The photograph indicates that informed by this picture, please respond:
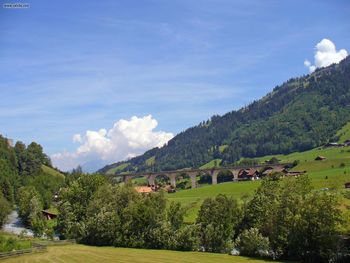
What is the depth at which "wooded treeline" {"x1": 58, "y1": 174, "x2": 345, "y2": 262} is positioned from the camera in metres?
54.2

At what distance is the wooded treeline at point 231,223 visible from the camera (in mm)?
54219

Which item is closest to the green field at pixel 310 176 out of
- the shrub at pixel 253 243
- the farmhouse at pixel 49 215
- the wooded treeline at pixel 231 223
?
the farmhouse at pixel 49 215

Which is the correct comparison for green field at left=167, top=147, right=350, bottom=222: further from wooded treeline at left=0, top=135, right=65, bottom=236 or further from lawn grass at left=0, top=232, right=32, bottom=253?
lawn grass at left=0, top=232, right=32, bottom=253

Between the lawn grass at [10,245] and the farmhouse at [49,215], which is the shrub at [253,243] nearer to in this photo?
the lawn grass at [10,245]

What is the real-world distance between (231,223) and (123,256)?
16.2 meters

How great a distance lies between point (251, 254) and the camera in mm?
59062

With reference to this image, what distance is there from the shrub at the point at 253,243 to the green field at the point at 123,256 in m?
2.97

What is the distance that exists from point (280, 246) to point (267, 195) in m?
9.84

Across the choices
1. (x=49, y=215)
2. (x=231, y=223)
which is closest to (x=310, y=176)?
(x=49, y=215)

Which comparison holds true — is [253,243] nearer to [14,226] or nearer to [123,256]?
[123,256]

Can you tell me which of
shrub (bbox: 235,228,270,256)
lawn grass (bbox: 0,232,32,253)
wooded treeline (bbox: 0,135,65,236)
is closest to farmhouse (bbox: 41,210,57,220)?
wooded treeline (bbox: 0,135,65,236)

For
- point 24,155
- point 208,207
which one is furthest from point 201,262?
point 24,155

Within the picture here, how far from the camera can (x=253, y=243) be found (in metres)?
58.5

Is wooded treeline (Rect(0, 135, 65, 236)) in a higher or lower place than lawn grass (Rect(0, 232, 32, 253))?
higher
